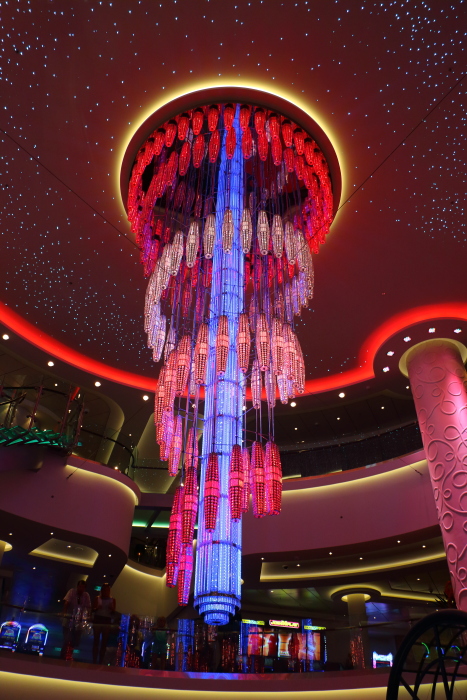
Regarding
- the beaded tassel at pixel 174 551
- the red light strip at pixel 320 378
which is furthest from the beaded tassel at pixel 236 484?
the red light strip at pixel 320 378

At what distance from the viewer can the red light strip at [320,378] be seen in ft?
33.5

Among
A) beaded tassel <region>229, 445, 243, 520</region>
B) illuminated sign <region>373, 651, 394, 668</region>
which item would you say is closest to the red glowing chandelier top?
beaded tassel <region>229, 445, 243, 520</region>

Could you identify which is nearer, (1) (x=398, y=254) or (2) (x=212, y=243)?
(2) (x=212, y=243)

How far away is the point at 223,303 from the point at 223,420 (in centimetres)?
167

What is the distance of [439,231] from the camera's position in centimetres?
852

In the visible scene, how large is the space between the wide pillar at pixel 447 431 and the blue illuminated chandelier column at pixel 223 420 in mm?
3766

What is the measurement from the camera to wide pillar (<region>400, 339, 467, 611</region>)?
8.65m

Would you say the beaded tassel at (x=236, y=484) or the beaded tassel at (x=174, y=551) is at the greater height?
the beaded tassel at (x=236, y=484)

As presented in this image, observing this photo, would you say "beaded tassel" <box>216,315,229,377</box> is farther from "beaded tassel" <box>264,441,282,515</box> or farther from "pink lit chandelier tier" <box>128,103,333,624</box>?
"beaded tassel" <box>264,441,282,515</box>

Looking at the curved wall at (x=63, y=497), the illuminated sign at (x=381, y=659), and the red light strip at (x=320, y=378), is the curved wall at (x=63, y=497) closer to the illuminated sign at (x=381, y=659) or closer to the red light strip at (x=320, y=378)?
the red light strip at (x=320, y=378)

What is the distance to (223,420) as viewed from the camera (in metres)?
7.35

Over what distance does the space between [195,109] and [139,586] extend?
12.8m

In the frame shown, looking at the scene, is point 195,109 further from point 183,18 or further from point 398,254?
point 398,254

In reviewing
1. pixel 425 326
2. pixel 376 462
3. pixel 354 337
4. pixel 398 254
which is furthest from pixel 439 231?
pixel 376 462
